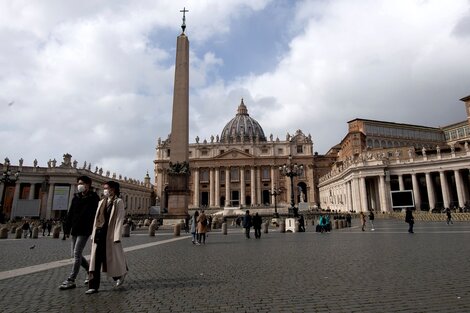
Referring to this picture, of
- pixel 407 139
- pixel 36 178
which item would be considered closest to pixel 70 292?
pixel 36 178

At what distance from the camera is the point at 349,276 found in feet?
18.9

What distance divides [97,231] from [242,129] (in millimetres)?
97046

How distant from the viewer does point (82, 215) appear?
17.5 ft

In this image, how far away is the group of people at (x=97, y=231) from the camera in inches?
199

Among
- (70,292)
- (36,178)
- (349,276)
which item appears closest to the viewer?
(70,292)

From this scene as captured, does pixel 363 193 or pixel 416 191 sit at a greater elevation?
pixel 416 191

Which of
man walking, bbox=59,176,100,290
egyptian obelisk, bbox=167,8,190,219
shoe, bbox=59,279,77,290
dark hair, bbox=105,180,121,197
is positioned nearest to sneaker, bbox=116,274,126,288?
man walking, bbox=59,176,100,290

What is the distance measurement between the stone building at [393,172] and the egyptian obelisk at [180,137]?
3125 cm

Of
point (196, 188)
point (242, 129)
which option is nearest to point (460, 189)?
point (196, 188)

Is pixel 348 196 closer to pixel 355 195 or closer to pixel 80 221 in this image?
pixel 355 195

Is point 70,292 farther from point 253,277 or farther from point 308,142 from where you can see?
point 308,142

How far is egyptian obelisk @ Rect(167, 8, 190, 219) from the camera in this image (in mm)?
22453

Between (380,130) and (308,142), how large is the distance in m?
18.8

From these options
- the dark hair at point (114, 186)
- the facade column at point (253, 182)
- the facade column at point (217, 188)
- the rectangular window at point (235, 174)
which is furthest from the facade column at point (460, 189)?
the facade column at point (217, 188)
